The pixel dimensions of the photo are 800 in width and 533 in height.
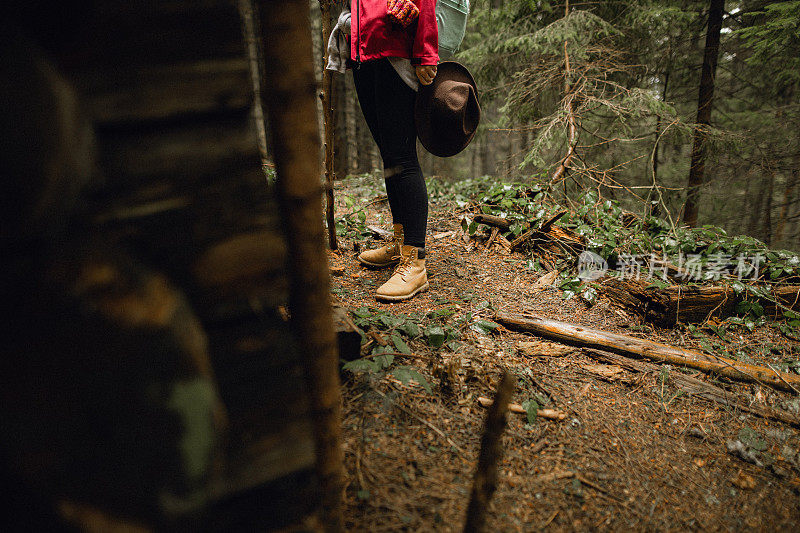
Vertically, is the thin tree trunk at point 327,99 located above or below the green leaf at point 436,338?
above

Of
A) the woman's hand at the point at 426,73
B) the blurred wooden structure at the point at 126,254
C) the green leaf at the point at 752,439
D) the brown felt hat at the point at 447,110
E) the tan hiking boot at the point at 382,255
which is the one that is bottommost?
the green leaf at the point at 752,439

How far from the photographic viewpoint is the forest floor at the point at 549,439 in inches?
52.1

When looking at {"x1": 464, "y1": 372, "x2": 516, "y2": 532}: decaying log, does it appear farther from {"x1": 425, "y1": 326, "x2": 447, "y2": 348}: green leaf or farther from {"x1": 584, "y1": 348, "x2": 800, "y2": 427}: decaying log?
{"x1": 584, "y1": 348, "x2": 800, "y2": 427}: decaying log

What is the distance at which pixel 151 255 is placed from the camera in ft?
2.44

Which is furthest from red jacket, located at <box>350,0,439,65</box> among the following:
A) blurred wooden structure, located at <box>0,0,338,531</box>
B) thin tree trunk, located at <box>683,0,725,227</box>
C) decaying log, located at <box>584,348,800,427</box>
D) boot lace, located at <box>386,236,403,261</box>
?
thin tree trunk, located at <box>683,0,725,227</box>

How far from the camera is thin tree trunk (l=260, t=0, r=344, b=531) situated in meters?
0.86

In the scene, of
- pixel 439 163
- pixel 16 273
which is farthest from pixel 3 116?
pixel 439 163

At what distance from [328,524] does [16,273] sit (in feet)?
3.17

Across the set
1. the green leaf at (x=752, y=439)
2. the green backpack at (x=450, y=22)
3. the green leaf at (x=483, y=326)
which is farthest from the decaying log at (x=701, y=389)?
the green backpack at (x=450, y=22)

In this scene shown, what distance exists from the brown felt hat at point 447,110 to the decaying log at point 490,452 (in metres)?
1.97

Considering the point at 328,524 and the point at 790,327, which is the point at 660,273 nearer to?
the point at 790,327

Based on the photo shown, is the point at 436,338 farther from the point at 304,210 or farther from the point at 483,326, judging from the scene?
the point at 304,210

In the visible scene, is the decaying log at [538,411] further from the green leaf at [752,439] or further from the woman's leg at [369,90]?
the woman's leg at [369,90]

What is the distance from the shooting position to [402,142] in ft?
8.39
